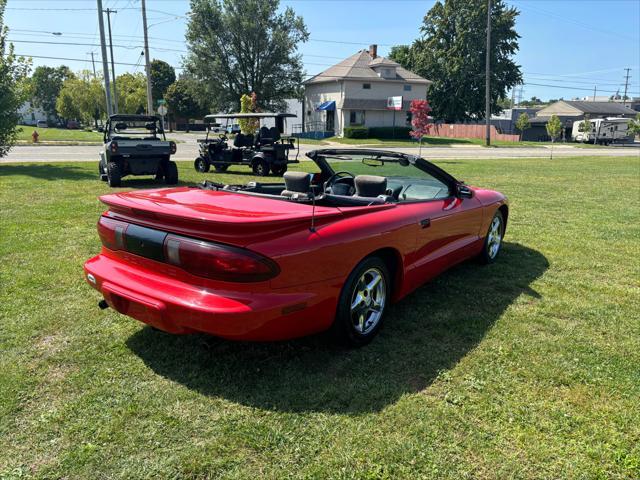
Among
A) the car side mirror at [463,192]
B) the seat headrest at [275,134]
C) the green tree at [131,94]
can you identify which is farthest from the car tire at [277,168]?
the green tree at [131,94]

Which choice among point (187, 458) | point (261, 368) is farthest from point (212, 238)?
point (187, 458)

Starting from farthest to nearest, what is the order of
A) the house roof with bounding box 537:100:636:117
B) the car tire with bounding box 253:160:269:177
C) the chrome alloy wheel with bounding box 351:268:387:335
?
the house roof with bounding box 537:100:636:117
the car tire with bounding box 253:160:269:177
the chrome alloy wheel with bounding box 351:268:387:335

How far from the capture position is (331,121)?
157 feet

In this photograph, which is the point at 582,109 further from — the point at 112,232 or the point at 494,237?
the point at 112,232

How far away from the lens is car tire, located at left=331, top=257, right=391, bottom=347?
3.17m

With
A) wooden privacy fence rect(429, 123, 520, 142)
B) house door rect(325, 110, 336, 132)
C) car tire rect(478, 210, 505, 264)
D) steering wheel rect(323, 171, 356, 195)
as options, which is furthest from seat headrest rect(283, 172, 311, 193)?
wooden privacy fence rect(429, 123, 520, 142)

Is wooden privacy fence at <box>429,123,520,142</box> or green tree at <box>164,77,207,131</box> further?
green tree at <box>164,77,207,131</box>

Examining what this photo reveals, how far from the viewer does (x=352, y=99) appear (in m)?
45.7

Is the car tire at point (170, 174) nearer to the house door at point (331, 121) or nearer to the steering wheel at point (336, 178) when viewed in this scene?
the steering wheel at point (336, 178)

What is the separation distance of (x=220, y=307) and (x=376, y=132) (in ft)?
141

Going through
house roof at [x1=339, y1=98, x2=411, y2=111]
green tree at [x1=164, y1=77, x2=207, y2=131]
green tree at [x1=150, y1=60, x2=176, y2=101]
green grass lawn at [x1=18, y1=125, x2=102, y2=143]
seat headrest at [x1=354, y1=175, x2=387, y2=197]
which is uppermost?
green tree at [x1=150, y1=60, x2=176, y2=101]

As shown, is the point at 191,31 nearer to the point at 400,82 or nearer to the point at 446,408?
the point at 400,82

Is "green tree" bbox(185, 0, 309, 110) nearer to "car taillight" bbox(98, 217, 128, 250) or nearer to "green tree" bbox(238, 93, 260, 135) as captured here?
"green tree" bbox(238, 93, 260, 135)

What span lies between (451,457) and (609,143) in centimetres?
6465
